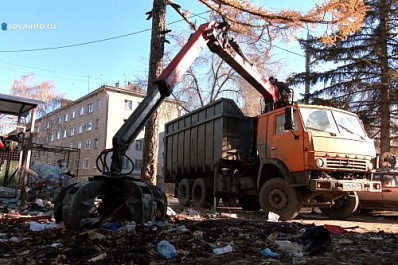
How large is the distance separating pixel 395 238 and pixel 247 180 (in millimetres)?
4152

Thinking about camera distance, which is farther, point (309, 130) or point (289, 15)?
point (289, 15)

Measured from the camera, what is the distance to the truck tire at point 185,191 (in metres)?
11.5

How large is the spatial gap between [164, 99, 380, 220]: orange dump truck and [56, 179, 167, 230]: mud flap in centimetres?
374

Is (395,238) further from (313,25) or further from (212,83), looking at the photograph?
(212,83)

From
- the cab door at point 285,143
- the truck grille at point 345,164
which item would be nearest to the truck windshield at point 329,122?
the cab door at point 285,143

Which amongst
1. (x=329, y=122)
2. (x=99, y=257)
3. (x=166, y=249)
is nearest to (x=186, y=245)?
(x=166, y=249)

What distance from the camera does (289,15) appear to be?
10.2 metres

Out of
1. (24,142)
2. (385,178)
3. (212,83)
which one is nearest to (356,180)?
(385,178)

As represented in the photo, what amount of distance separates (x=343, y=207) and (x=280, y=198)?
6.64ft

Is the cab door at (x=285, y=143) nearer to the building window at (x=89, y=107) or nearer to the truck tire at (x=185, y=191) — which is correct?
the truck tire at (x=185, y=191)

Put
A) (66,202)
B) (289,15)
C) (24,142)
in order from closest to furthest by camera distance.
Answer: (66,202) → (24,142) → (289,15)

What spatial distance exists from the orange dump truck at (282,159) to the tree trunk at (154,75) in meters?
1.79

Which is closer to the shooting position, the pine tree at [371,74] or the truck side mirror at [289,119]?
the truck side mirror at [289,119]

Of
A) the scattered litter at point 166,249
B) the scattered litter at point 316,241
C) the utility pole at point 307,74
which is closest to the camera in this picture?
the scattered litter at point 166,249
